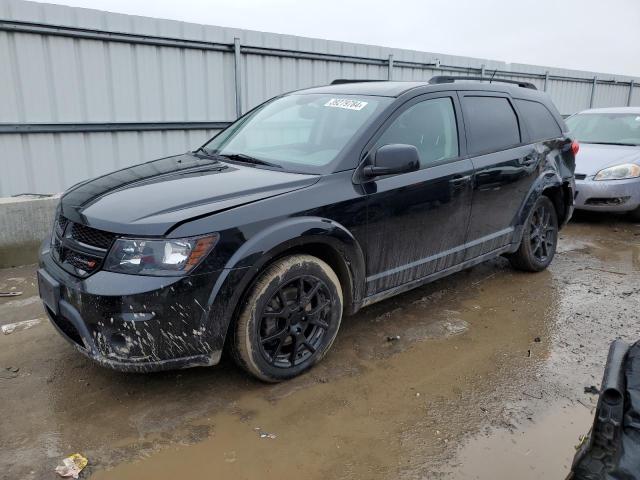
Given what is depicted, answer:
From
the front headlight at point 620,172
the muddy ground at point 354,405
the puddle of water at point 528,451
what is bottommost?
the puddle of water at point 528,451

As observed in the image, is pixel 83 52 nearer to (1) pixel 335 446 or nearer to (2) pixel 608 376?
(1) pixel 335 446

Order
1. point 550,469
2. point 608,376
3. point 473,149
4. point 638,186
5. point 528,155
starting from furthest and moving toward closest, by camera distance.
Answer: point 638,186 < point 528,155 < point 473,149 < point 550,469 < point 608,376

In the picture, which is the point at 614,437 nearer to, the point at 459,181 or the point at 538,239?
the point at 459,181

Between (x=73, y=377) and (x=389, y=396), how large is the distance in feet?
6.30

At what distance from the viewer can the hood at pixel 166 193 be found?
2625 mm

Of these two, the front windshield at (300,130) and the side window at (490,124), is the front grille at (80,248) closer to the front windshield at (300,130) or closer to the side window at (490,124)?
the front windshield at (300,130)

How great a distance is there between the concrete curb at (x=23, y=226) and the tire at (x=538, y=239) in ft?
15.6

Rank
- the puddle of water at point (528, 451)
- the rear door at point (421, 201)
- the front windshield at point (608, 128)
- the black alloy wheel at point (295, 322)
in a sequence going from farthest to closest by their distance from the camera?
the front windshield at point (608, 128) → the rear door at point (421, 201) → the black alloy wheel at point (295, 322) → the puddle of water at point (528, 451)

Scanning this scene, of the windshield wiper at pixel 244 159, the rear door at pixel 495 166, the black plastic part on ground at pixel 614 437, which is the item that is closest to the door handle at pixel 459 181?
the rear door at pixel 495 166

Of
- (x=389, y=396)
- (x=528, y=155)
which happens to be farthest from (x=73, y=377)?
(x=528, y=155)

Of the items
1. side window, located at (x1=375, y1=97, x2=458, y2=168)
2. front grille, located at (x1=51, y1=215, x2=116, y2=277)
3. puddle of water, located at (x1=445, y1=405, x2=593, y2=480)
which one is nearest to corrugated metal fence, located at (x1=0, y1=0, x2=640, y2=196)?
front grille, located at (x1=51, y1=215, x2=116, y2=277)

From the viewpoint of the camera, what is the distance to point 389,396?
2984 mm

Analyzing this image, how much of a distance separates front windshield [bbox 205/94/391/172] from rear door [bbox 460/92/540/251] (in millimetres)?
1003

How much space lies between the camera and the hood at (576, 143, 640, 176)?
277 inches
